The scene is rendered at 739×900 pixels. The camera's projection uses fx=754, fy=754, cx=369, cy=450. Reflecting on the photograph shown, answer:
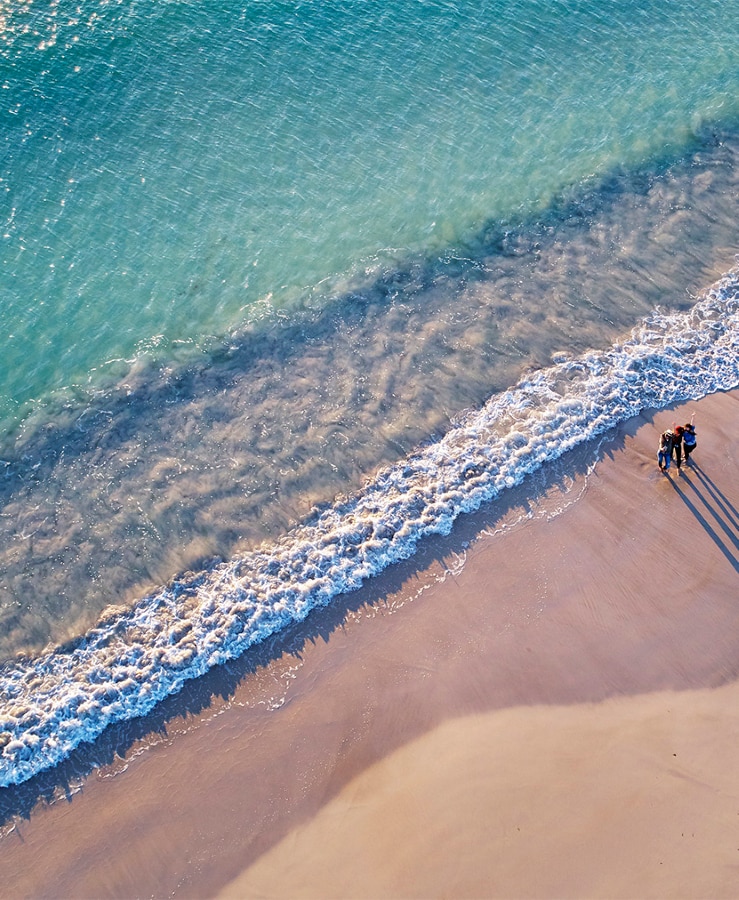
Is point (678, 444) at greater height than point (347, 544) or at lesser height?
lesser

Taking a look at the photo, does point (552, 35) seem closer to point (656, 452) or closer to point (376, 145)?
point (376, 145)

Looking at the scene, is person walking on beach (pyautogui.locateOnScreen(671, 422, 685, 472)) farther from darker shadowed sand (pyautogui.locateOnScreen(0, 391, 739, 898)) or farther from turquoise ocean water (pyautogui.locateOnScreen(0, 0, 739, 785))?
turquoise ocean water (pyautogui.locateOnScreen(0, 0, 739, 785))

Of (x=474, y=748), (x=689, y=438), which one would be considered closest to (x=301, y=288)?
(x=689, y=438)

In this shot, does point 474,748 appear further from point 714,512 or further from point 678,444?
point 678,444

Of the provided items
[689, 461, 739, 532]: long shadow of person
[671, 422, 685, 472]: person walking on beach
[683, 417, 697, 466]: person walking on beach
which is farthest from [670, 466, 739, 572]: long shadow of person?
[683, 417, 697, 466]: person walking on beach

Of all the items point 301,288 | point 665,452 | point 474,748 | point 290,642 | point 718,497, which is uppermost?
point 301,288

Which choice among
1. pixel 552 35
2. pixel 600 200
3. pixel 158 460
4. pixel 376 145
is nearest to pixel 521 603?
pixel 158 460

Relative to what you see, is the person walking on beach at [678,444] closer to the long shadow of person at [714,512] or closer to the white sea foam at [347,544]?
the long shadow of person at [714,512]

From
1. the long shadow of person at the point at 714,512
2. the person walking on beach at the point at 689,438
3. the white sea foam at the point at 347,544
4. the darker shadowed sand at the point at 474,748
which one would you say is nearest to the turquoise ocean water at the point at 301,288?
the white sea foam at the point at 347,544
